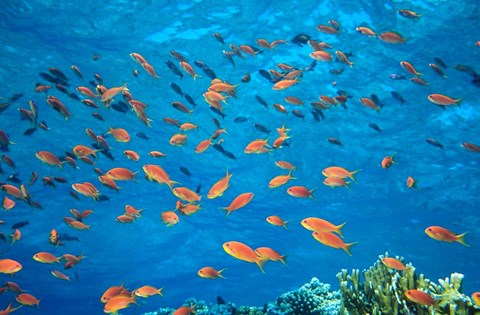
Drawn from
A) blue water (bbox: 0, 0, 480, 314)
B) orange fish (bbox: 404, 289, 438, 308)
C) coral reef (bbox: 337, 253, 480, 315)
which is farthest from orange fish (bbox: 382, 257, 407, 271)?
blue water (bbox: 0, 0, 480, 314)

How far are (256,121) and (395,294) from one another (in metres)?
15.3

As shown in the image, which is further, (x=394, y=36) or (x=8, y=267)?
(x=394, y=36)

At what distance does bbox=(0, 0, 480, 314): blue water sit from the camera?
1358 cm

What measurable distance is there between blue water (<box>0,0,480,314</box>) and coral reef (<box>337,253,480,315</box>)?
10.5m

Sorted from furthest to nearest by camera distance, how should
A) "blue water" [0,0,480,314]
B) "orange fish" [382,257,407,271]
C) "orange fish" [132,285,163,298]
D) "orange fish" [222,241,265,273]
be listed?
"blue water" [0,0,480,314] → "orange fish" [132,285,163,298] → "orange fish" [382,257,407,271] → "orange fish" [222,241,265,273]

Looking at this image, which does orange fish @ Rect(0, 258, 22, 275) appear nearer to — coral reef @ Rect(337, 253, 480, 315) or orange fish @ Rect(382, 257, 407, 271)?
coral reef @ Rect(337, 253, 480, 315)

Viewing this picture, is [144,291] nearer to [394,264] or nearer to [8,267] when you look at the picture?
[8,267]

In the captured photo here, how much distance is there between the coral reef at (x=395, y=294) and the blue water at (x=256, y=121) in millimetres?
10478

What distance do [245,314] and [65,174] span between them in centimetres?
2093

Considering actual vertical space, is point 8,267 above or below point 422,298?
above

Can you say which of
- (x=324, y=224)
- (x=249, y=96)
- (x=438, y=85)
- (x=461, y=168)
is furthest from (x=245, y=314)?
(x=461, y=168)

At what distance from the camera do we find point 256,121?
20.0 meters

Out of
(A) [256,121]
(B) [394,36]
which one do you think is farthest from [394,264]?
(A) [256,121]

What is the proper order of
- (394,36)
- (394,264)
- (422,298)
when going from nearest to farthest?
(422,298) → (394,264) → (394,36)
